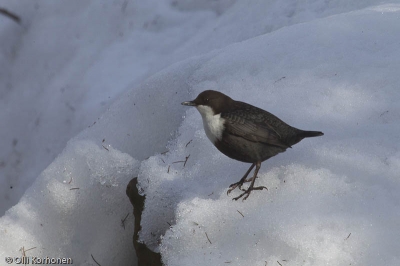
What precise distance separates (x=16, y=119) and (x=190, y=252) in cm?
370

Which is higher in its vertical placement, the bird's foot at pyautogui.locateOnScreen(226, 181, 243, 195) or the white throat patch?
the white throat patch

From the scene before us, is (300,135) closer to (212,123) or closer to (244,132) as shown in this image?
(244,132)

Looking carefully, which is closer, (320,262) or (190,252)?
(320,262)

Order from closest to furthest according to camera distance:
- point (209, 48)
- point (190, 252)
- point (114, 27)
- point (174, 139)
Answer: point (190, 252)
point (174, 139)
point (209, 48)
point (114, 27)

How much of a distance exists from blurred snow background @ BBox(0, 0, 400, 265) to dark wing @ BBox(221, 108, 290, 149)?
7.8 inches

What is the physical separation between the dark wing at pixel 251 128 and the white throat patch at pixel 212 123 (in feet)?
0.11

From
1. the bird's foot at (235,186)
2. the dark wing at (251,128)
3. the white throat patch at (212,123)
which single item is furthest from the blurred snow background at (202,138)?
the white throat patch at (212,123)

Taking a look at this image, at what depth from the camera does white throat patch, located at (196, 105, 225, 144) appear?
8.98 ft

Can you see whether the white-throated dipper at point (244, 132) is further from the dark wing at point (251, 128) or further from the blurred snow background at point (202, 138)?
the blurred snow background at point (202, 138)

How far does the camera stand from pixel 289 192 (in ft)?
8.65

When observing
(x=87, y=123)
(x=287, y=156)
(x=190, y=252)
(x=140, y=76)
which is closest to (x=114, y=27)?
(x=140, y=76)

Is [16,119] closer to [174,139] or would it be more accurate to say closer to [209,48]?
[209,48]

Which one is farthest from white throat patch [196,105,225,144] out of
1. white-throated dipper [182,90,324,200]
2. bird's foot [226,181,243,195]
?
bird's foot [226,181,243,195]

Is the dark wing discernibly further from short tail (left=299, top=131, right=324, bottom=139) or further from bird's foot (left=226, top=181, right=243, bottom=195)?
bird's foot (left=226, top=181, right=243, bottom=195)
